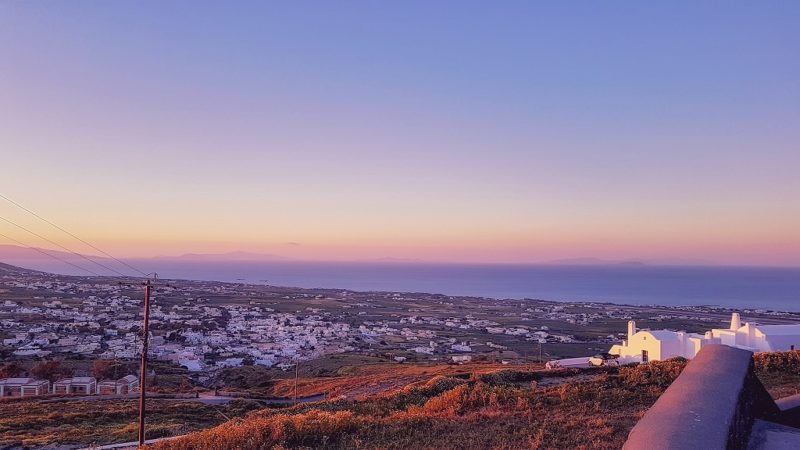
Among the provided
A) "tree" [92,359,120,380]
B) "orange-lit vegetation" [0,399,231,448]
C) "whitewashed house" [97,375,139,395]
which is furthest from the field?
"tree" [92,359,120,380]

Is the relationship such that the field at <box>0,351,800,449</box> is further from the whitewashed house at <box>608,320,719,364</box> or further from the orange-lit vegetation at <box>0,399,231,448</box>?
the whitewashed house at <box>608,320,719,364</box>

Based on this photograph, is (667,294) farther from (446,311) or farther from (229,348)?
(229,348)

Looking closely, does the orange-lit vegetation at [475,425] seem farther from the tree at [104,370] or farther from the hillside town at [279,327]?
the tree at [104,370]

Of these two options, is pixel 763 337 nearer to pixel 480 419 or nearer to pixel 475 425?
pixel 480 419

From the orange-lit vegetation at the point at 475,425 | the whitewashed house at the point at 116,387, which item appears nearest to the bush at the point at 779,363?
the orange-lit vegetation at the point at 475,425

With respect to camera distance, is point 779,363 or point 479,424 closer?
point 479,424

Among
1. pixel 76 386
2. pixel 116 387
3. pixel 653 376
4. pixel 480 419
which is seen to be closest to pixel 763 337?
pixel 653 376

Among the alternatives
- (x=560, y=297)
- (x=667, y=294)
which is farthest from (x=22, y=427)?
(x=667, y=294)
